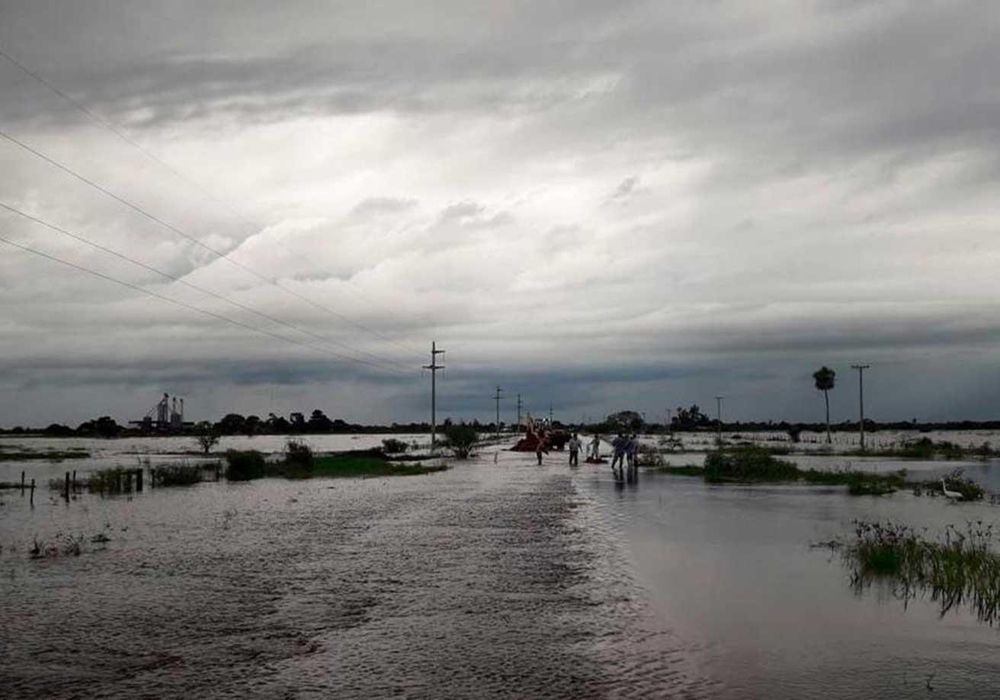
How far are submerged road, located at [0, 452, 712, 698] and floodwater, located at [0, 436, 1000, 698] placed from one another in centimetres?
5

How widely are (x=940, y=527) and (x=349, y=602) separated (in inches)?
697

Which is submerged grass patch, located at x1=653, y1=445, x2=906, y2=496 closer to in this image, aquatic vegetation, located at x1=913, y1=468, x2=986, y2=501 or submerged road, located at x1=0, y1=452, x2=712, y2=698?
aquatic vegetation, located at x1=913, y1=468, x2=986, y2=501

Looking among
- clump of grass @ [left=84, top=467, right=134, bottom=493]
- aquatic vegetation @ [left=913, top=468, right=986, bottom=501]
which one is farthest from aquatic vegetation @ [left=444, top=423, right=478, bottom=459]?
aquatic vegetation @ [left=913, top=468, right=986, bottom=501]

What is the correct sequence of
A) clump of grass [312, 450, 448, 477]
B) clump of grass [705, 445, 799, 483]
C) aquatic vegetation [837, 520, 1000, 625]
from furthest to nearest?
clump of grass [312, 450, 448, 477]
clump of grass [705, 445, 799, 483]
aquatic vegetation [837, 520, 1000, 625]

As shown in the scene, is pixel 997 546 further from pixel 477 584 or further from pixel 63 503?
pixel 63 503

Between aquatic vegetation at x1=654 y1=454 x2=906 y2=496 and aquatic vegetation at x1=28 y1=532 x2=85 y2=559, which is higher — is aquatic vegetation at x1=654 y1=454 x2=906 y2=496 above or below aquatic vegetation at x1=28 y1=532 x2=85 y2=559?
above

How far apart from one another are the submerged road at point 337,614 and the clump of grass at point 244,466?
83.5 feet

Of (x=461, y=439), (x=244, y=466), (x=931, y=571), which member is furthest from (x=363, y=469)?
(x=931, y=571)

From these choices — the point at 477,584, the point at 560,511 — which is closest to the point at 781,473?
the point at 560,511

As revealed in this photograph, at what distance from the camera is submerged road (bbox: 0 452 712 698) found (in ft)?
36.1

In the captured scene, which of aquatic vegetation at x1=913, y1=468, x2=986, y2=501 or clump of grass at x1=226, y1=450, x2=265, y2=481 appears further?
clump of grass at x1=226, y1=450, x2=265, y2=481

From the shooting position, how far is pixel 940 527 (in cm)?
2602

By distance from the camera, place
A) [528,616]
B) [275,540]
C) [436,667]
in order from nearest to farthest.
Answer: [436,667] → [528,616] → [275,540]

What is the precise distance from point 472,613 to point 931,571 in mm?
9026
